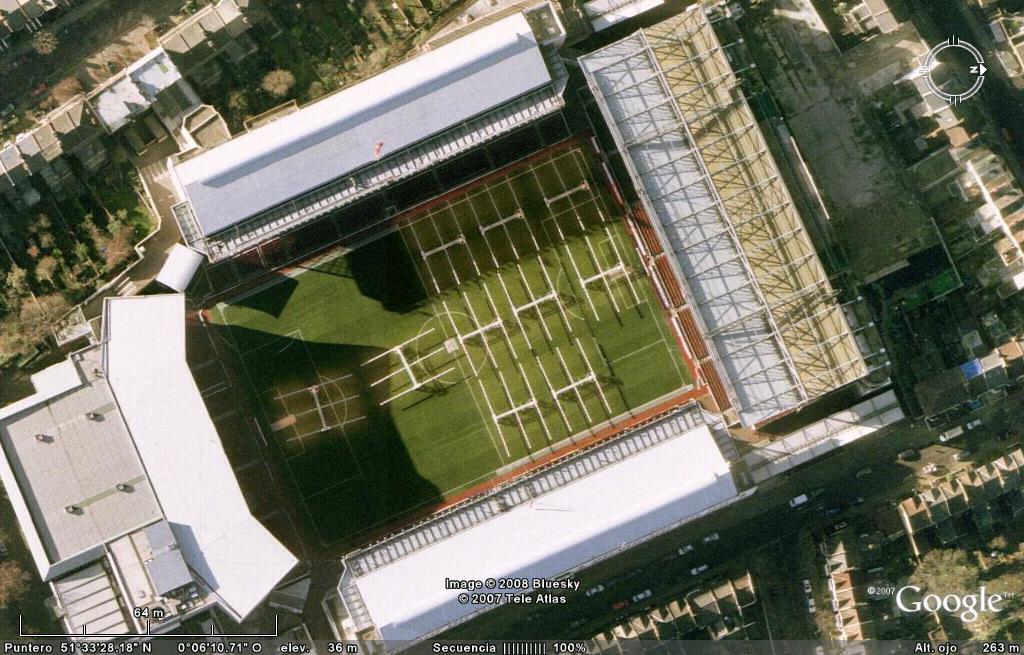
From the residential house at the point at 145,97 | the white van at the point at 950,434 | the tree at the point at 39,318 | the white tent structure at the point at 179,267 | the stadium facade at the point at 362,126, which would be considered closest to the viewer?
the stadium facade at the point at 362,126

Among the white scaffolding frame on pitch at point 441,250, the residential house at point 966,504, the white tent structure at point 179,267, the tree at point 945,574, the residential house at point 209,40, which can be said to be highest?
the residential house at point 209,40

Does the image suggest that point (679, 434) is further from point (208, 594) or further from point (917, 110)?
point (208, 594)

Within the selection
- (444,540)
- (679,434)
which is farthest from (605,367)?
(444,540)

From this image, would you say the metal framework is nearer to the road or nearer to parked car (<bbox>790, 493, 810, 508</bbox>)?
the road

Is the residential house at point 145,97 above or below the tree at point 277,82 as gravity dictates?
above

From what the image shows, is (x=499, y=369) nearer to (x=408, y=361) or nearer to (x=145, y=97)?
(x=408, y=361)

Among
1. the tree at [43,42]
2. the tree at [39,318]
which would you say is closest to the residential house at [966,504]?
the tree at [39,318]

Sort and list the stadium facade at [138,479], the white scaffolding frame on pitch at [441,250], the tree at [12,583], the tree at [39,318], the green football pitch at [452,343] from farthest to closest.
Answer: the green football pitch at [452,343]
the white scaffolding frame on pitch at [441,250]
the tree at [39,318]
the tree at [12,583]
the stadium facade at [138,479]

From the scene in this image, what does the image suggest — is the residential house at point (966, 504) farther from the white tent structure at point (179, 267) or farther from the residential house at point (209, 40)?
the residential house at point (209, 40)
